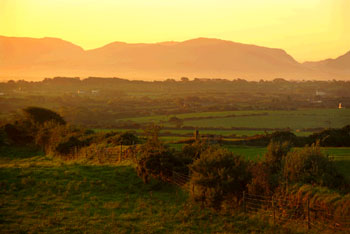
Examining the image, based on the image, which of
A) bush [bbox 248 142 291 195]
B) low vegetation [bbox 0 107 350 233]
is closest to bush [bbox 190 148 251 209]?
low vegetation [bbox 0 107 350 233]

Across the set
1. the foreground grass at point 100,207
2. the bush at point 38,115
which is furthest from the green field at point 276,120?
the foreground grass at point 100,207

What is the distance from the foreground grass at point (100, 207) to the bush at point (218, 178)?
705mm

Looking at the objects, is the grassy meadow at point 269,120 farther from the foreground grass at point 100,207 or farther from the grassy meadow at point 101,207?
the foreground grass at point 100,207

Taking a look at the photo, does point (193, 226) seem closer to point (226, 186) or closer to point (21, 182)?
point (226, 186)

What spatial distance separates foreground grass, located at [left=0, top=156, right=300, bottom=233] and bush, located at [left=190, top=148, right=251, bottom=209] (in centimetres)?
71

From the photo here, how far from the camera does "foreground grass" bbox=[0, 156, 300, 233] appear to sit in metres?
14.0

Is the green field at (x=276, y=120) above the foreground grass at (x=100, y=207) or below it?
below

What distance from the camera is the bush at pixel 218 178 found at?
16.3m

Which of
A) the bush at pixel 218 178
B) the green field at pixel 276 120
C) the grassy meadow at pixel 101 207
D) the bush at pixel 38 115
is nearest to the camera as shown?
the grassy meadow at pixel 101 207

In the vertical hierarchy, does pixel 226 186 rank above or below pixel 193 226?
above

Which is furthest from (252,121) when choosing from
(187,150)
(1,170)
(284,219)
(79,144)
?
(284,219)

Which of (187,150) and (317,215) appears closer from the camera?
(317,215)

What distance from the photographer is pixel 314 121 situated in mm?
73312

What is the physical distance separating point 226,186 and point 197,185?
143 cm
